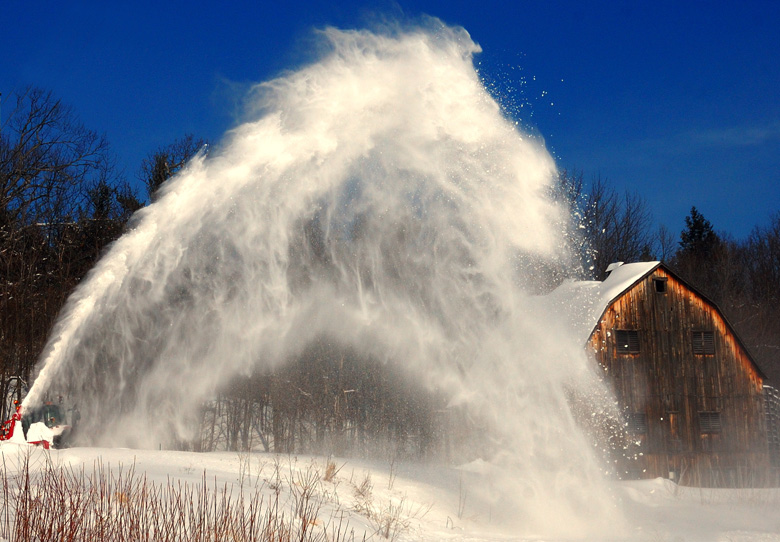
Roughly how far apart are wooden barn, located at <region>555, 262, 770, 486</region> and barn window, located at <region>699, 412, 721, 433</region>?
40mm

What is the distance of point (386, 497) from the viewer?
12.8 m

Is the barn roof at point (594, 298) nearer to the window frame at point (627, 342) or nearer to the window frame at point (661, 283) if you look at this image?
the window frame at point (661, 283)

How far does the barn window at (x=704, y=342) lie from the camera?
93.0ft

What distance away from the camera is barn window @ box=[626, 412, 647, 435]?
89.1 ft

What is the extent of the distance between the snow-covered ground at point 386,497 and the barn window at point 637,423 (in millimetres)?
9566

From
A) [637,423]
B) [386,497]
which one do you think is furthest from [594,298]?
[386,497]

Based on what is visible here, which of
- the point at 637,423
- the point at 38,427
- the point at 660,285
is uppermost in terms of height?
the point at 660,285

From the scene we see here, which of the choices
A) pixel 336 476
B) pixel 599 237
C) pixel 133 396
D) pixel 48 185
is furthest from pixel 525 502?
pixel 599 237

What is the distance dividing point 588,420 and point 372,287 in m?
8.79

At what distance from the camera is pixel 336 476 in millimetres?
13656

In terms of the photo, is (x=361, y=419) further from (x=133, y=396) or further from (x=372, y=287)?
(x=133, y=396)

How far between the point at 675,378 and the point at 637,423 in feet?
8.33

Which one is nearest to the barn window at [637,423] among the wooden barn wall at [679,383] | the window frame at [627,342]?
the wooden barn wall at [679,383]

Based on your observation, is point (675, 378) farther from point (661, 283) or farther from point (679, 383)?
point (661, 283)
